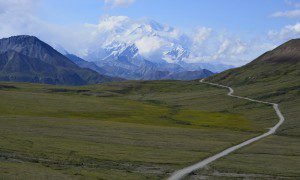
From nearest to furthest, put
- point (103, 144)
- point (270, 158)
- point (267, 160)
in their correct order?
point (267, 160), point (270, 158), point (103, 144)

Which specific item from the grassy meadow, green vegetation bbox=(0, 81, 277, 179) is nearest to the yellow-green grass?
the grassy meadow

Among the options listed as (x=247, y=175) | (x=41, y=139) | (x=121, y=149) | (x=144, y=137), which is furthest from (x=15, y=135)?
(x=247, y=175)

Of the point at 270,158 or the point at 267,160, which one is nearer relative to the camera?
the point at 267,160

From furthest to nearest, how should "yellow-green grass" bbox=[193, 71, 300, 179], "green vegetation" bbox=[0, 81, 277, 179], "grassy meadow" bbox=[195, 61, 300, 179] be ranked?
1. "yellow-green grass" bbox=[193, 71, 300, 179]
2. "grassy meadow" bbox=[195, 61, 300, 179]
3. "green vegetation" bbox=[0, 81, 277, 179]

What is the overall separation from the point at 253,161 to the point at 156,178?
2277 cm

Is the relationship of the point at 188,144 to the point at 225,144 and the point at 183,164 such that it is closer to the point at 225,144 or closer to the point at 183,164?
the point at 225,144

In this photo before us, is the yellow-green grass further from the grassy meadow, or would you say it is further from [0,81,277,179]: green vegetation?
[0,81,277,179]: green vegetation

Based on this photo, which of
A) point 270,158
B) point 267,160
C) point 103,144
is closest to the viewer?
point 267,160

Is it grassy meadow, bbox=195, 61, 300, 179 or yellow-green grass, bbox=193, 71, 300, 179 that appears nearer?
grassy meadow, bbox=195, 61, 300, 179

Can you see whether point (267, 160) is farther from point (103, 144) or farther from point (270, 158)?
point (103, 144)

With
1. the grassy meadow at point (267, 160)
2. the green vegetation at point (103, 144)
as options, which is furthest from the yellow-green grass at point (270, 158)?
the green vegetation at point (103, 144)

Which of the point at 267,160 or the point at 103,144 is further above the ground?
the point at 103,144

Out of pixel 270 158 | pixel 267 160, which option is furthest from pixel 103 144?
pixel 270 158

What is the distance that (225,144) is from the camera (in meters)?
86.7
